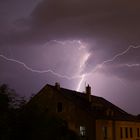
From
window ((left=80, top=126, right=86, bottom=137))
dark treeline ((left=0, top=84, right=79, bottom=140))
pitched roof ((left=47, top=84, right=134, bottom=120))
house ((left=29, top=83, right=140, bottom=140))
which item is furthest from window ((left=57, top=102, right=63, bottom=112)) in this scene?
dark treeline ((left=0, top=84, right=79, bottom=140))

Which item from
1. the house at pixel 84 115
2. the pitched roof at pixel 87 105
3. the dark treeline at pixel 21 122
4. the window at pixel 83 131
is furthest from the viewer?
the pitched roof at pixel 87 105

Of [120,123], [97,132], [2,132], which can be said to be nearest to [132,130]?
[120,123]

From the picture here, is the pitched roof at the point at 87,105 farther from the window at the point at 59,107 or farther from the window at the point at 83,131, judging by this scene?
the window at the point at 83,131

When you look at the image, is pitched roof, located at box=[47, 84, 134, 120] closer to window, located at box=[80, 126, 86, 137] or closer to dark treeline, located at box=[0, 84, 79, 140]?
window, located at box=[80, 126, 86, 137]

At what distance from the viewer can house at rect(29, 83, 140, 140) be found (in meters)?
47.0

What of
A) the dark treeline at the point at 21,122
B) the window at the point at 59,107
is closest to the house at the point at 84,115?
the window at the point at 59,107

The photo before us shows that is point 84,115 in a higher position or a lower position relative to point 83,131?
higher

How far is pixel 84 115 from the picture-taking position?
4753 centimetres

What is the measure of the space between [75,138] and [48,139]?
555 inches

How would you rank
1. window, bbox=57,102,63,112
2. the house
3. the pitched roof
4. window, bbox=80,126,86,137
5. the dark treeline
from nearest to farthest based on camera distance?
the dark treeline, the house, window, bbox=80,126,86,137, the pitched roof, window, bbox=57,102,63,112

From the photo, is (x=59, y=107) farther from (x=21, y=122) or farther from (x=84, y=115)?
(x=21, y=122)

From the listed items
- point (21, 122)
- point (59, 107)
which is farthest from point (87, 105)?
point (21, 122)

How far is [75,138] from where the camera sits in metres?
42.3

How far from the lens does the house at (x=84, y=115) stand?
154 ft
